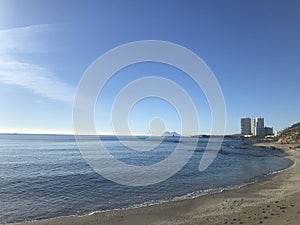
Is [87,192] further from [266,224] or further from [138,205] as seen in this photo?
[266,224]

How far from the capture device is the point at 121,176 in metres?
32.2

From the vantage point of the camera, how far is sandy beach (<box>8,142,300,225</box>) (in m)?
14.9

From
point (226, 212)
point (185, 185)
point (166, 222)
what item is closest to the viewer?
point (166, 222)

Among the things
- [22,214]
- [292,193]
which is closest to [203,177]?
[292,193]

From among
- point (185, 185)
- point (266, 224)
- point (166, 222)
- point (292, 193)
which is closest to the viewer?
point (266, 224)

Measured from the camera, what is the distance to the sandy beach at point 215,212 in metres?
14.9

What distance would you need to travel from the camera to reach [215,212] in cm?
1678

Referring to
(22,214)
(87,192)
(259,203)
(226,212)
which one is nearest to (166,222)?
(226,212)

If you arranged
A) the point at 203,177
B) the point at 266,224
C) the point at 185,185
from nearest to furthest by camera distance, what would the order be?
the point at 266,224
the point at 185,185
the point at 203,177

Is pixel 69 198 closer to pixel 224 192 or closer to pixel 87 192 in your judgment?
pixel 87 192

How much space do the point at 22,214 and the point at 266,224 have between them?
13036 millimetres

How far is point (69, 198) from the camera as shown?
21.2m

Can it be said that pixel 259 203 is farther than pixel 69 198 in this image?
No

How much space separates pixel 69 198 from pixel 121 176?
1135 cm
